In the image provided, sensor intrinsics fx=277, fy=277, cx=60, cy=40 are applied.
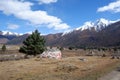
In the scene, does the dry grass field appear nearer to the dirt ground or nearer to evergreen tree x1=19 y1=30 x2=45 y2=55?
the dirt ground

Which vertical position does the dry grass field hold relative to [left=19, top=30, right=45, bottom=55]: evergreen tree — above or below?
below

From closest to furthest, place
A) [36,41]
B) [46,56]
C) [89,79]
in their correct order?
[89,79] < [46,56] < [36,41]

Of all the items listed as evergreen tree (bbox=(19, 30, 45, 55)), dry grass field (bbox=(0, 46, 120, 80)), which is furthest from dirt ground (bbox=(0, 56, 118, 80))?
evergreen tree (bbox=(19, 30, 45, 55))

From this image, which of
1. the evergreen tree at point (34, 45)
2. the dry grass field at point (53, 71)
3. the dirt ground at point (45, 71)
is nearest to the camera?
the dry grass field at point (53, 71)

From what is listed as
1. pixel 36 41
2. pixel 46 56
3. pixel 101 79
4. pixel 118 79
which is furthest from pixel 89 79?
pixel 36 41

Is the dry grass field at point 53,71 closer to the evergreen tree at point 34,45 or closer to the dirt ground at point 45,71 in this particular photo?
the dirt ground at point 45,71

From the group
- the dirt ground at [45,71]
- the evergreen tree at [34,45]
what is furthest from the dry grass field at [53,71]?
the evergreen tree at [34,45]

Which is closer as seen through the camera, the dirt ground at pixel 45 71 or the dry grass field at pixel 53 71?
the dry grass field at pixel 53 71

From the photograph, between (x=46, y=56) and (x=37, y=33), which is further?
(x=37, y=33)

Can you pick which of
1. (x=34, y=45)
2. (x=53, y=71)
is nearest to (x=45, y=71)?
(x=53, y=71)

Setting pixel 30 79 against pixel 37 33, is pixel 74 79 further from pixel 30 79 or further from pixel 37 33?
pixel 37 33

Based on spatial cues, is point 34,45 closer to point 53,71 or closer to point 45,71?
point 45,71

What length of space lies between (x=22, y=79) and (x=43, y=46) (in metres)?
70.9

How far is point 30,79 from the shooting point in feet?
97.3
